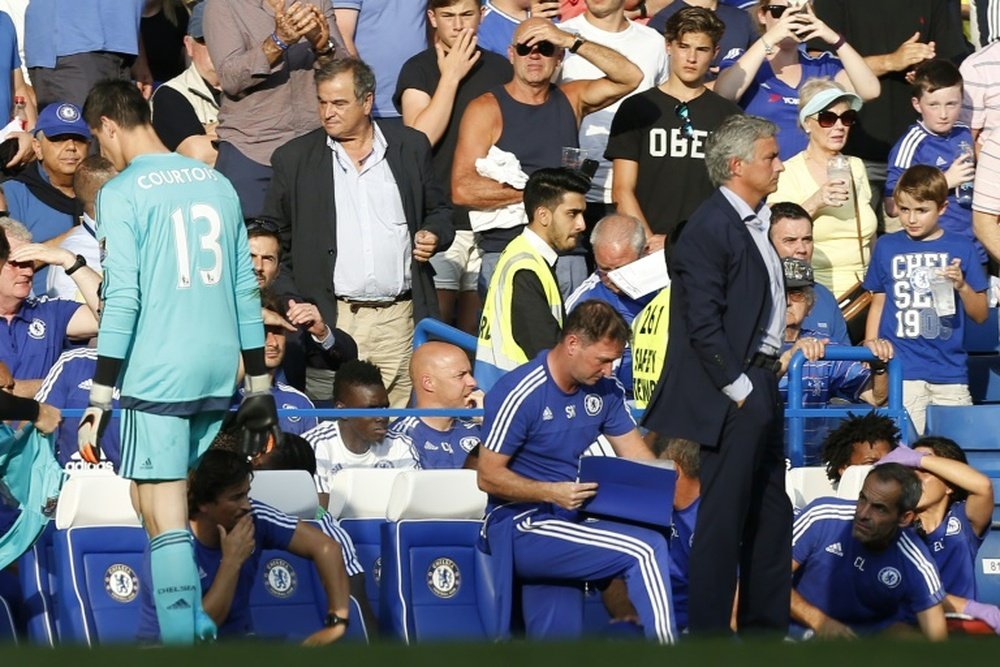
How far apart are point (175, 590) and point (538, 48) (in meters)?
4.29

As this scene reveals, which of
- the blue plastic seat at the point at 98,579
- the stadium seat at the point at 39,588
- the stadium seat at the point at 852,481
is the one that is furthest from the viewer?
the stadium seat at the point at 852,481

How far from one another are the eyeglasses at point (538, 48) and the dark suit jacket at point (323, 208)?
2.31 feet

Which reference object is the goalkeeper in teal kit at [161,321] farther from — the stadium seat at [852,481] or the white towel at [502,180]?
the white towel at [502,180]

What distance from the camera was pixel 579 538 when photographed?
24.0 ft

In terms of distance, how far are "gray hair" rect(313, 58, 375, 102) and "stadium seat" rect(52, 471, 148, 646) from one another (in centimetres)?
280

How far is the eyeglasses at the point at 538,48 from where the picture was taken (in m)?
10.1

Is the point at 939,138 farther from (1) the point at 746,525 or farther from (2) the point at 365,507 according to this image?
(2) the point at 365,507

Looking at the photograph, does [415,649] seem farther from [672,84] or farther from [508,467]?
[672,84]

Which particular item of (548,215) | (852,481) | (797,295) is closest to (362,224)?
(548,215)

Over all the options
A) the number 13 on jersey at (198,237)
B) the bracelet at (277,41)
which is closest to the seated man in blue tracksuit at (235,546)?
the number 13 on jersey at (198,237)

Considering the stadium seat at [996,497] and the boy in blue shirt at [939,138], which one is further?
the boy in blue shirt at [939,138]

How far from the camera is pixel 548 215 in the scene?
8.96 metres

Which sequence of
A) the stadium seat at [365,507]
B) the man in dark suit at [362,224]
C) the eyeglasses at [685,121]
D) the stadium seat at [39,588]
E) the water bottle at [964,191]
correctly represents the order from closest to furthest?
Answer: the stadium seat at [39,588], the stadium seat at [365,507], the man in dark suit at [362,224], the eyeglasses at [685,121], the water bottle at [964,191]

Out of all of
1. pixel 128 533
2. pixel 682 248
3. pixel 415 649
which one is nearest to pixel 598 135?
pixel 682 248
